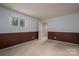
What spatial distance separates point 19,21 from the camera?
5.46m

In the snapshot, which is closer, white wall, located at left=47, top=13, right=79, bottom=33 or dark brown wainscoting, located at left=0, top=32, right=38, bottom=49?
dark brown wainscoting, located at left=0, top=32, right=38, bottom=49

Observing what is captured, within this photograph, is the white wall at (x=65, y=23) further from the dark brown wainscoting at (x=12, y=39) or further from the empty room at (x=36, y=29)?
the dark brown wainscoting at (x=12, y=39)

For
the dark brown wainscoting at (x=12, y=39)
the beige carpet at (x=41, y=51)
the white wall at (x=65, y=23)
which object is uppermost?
the white wall at (x=65, y=23)

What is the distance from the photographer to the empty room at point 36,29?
3812mm

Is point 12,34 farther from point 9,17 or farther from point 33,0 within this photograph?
point 33,0

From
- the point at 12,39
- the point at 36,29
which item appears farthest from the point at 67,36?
the point at 12,39

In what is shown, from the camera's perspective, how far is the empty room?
3.81 metres

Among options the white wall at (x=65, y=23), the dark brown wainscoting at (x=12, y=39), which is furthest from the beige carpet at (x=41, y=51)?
the white wall at (x=65, y=23)

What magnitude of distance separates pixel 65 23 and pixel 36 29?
9.75 feet

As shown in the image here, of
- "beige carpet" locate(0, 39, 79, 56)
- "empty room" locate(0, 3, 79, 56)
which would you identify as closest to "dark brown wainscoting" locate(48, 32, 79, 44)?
"empty room" locate(0, 3, 79, 56)

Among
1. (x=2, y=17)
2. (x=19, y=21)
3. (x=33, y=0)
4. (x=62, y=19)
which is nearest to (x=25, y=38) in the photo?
(x=19, y=21)

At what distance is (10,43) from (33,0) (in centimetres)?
311

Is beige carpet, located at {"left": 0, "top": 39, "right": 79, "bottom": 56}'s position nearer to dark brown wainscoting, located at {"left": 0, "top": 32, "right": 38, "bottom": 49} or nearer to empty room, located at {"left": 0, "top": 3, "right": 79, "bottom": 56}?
empty room, located at {"left": 0, "top": 3, "right": 79, "bottom": 56}

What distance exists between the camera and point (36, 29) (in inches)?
322
